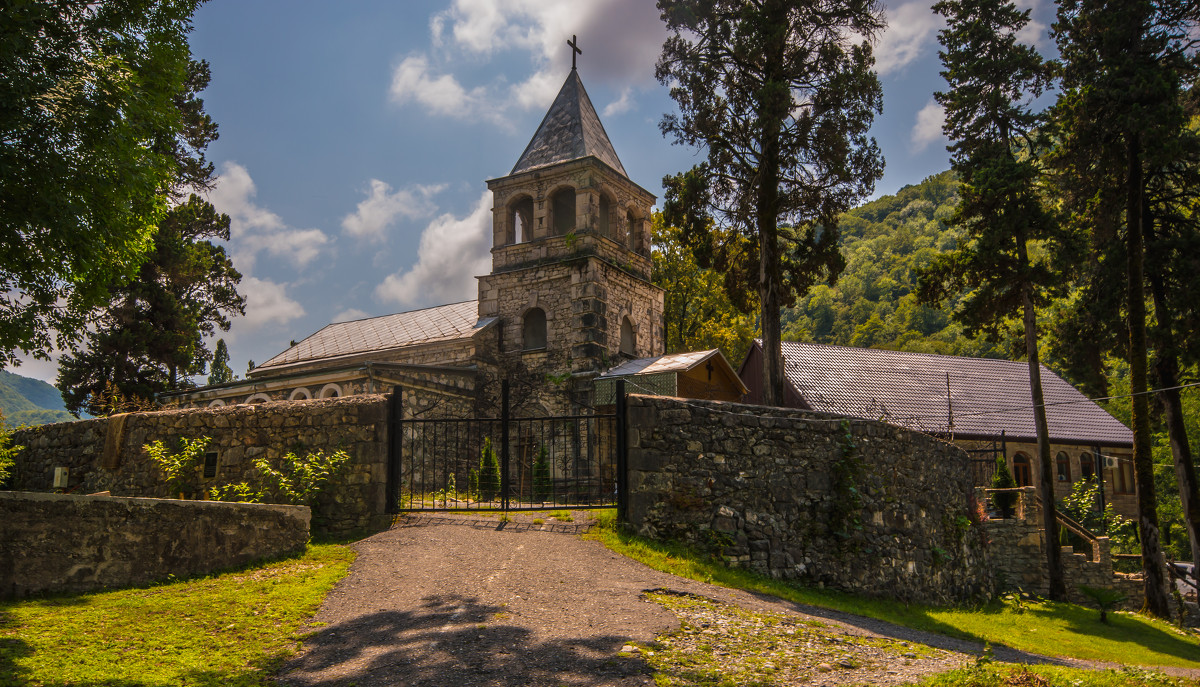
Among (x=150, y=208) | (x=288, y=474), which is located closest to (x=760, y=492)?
(x=288, y=474)

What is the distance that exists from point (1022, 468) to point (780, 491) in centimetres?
2084

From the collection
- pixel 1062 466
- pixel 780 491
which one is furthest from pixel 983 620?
pixel 1062 466

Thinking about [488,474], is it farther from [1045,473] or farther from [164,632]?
[1045,473]

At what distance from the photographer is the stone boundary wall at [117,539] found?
6.56 metres

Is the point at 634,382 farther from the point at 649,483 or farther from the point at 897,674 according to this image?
the point at 897,674

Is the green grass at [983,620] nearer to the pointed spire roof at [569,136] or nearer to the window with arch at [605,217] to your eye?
the window with arch at [605,217]

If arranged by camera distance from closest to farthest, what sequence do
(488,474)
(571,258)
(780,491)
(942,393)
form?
(780,491)
(488,474)
(571,258)
(942,393)

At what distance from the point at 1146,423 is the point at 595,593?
14438 millimetres

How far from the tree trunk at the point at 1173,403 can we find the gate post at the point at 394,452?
15830 millimetres

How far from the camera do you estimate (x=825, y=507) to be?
10.2m

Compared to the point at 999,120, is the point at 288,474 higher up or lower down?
lower down

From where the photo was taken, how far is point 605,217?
81.9 feet

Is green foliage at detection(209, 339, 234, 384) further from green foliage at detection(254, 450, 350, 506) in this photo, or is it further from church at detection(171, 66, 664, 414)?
green foliage at detection(254, 450, 350, 506)

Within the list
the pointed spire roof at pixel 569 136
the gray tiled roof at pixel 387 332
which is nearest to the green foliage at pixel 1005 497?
the pointed spire roof at pixel 569 136
